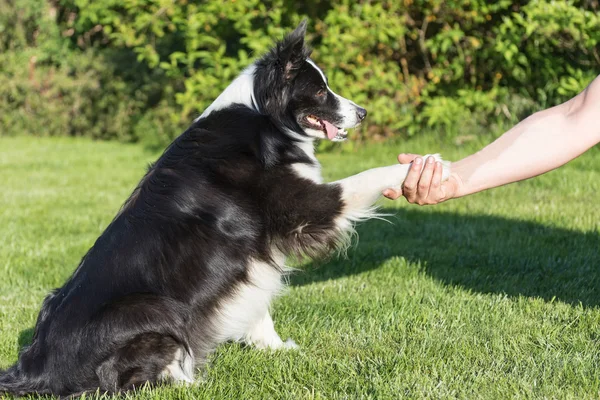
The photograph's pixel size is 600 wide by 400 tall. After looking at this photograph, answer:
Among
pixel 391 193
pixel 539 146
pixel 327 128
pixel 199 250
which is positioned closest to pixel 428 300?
pixel 391 193

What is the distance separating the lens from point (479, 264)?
15.8 ft

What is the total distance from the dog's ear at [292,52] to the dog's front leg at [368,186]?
0.76 meters

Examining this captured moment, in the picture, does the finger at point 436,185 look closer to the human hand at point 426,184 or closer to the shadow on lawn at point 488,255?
the human hand at point 426,184

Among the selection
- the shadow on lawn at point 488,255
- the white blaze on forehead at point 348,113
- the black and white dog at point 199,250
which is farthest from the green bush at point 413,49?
the black and white dog at point 199,250

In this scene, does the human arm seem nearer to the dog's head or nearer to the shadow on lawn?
the dog's head

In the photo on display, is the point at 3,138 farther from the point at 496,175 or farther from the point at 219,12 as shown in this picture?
the point at 496,175

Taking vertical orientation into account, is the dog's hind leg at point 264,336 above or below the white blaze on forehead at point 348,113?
below

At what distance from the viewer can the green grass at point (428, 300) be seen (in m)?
2.95

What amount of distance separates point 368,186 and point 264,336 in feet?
3.07

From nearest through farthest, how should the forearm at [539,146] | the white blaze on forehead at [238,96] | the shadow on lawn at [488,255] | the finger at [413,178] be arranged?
the forearm at [539,146] < the finger at [413,178] < the white blaze on forehead at [238,96] < the shadow on lawn at [488,255]

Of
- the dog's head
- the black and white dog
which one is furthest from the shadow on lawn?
the black and white dog

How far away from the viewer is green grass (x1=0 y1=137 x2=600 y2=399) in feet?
9.68

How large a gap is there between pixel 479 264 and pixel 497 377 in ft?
6.49

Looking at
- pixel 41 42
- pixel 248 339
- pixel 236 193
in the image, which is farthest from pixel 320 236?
pixel 41 42
